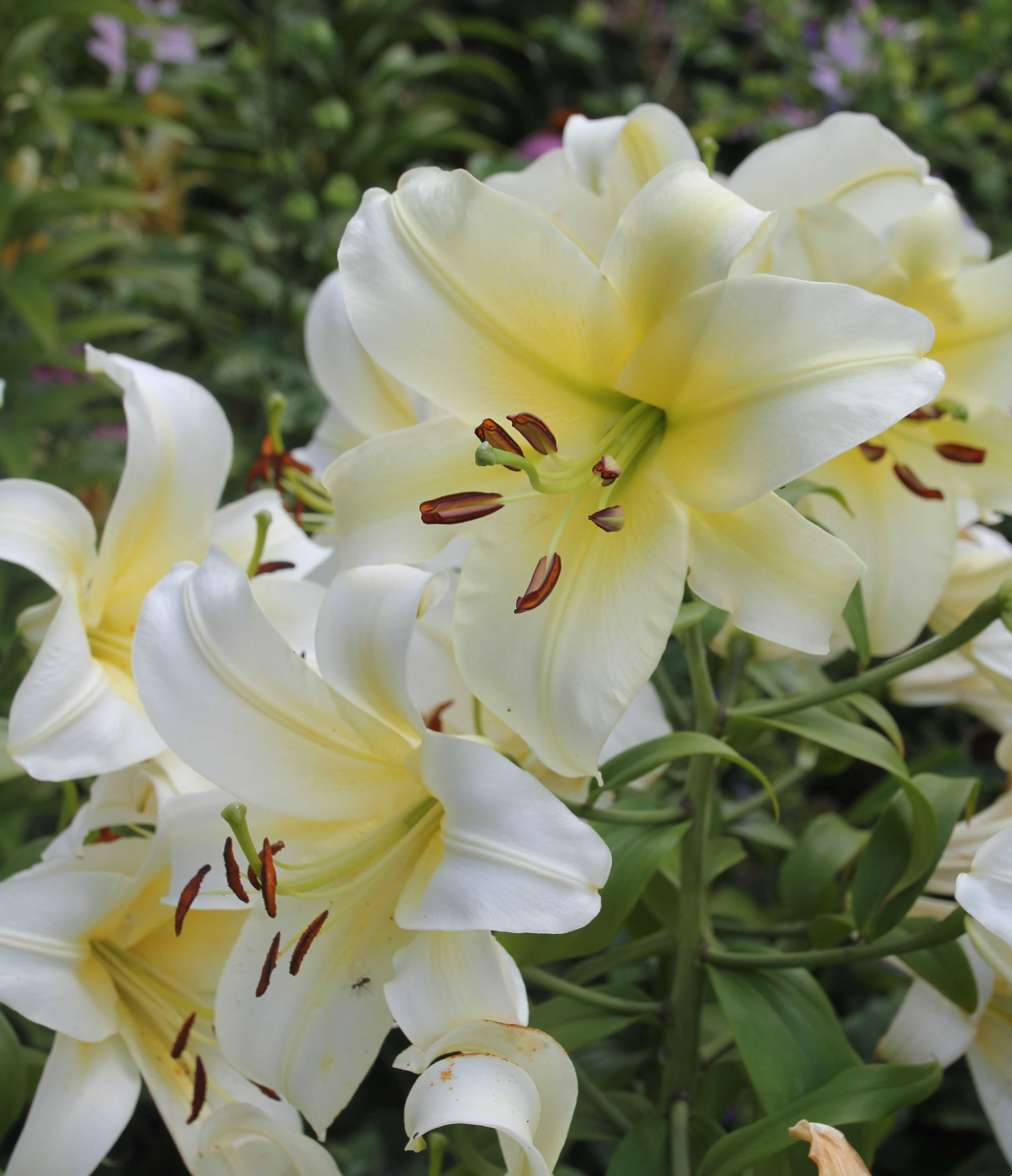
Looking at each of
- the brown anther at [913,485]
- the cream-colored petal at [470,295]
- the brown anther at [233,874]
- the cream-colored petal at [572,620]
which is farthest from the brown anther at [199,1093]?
the brown anther at [913,485]

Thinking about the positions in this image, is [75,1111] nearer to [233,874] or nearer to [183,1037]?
[183,1037]

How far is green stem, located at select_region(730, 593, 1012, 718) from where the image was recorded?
52cm

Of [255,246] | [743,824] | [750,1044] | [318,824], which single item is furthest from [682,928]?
[255,246]

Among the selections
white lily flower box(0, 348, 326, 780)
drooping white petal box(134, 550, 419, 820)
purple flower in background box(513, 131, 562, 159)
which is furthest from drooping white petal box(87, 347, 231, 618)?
purple flower in background box(513, 131, 562, 159)

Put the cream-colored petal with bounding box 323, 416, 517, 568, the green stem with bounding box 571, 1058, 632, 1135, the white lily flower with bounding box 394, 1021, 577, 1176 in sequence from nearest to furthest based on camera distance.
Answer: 1. the white lily flower with bounding box 394, 1021, 577, 1176
2. the cream-colored petal with bounding box 323, 416, 517, 568
3. the green stem with bounding box 571, 1058, 632, 1135

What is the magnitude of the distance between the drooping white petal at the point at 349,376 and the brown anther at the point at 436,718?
0.60 feet

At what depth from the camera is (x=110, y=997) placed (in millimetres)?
550

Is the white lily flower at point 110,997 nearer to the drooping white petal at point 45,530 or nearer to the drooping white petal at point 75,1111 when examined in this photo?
the drooping white petal at point 75,1111

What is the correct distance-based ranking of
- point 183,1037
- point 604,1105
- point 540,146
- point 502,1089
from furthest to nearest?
point 540,146
point 604,1105
point 183,1037
point 502,1089

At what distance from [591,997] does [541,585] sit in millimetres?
261

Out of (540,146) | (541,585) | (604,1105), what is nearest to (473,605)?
(541,585)

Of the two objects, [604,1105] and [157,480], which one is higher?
[157,480]

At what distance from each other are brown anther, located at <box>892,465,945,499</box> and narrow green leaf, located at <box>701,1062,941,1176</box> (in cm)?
28

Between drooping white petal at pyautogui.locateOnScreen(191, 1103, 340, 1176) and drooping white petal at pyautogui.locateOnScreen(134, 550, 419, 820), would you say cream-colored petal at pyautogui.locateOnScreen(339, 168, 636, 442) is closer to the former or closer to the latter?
drooping white petal at pyautogui.locateOnScreen(134, 550, 419, 820)
